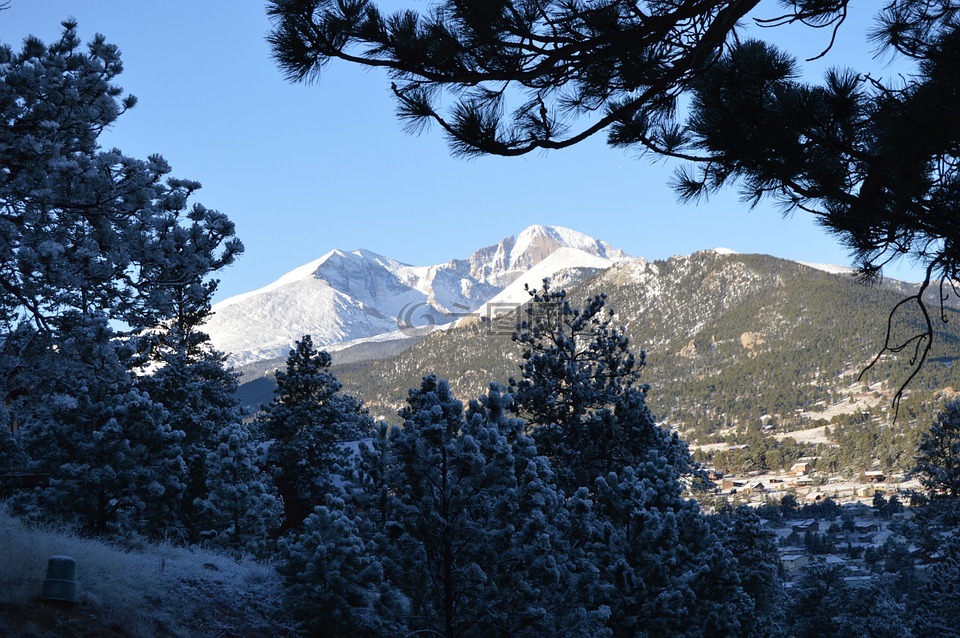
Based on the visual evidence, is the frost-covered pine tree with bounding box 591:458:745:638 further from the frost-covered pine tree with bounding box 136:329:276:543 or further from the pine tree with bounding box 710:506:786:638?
the pine tree with bounding box 710:506:786:638

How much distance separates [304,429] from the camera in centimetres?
3005

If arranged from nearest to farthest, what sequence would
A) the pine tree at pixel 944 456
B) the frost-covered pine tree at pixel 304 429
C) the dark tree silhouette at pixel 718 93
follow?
the dark tree silhouette at pixel 718 93
the frost-covered pine tree at pixel 304 429
the pine tree at pixel 944 456

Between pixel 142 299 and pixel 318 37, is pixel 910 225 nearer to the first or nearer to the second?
pixel 318 37

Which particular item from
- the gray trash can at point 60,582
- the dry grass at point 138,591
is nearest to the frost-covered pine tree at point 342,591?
the dry grass at point 138,591

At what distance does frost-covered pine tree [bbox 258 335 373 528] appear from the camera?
28.6 metres

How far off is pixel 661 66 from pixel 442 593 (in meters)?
6.88

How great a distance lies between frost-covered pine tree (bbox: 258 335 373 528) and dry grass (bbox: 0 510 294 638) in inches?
602

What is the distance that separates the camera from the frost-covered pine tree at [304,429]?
93.7 ft

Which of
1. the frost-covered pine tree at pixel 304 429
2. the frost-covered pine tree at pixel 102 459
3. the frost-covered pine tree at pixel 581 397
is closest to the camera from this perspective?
the frost-covered pine tree at pixel 102 459

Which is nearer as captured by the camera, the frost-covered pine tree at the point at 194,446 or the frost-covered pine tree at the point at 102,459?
the frost-covered pine tree at the point at 102,459

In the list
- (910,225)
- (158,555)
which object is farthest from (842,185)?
(158,555)

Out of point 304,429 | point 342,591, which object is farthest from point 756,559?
point 342,591

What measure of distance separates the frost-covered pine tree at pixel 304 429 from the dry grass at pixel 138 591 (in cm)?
1530

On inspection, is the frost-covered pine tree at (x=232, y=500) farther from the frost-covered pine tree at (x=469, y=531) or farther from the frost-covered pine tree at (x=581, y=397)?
the frost-covered pine tree at (x=581, y=397)
